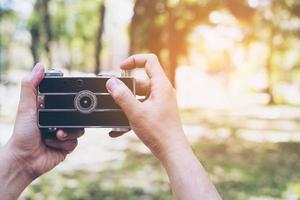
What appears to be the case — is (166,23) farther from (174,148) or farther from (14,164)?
(174,148)

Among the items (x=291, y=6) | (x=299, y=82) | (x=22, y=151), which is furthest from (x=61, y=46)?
(x=22, y=151)

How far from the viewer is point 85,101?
221cm

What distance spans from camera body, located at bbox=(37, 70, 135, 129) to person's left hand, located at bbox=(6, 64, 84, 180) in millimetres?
34

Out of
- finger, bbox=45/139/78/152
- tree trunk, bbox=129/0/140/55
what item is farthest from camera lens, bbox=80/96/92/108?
tree trunk, bbox=129/0/140/55

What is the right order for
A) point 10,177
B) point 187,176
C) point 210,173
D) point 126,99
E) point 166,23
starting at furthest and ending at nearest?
point 166,23 → point 210,173 → point 10,177 → point 126,99 → point 187,176

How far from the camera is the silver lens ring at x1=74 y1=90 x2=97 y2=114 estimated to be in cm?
219

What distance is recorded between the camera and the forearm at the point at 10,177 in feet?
6.93

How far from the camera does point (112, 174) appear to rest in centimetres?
1178

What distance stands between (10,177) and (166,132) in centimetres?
61

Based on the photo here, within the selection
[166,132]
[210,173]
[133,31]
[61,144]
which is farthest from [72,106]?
[133,31]

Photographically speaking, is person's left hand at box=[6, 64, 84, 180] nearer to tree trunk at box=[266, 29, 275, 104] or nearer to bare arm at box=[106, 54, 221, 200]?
bare arm at box=[106, 54, 221, 200]

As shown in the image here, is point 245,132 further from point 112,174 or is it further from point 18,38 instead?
point 18,38

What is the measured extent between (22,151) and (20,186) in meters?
0.12

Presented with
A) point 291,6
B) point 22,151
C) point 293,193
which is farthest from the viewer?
point 291,6
